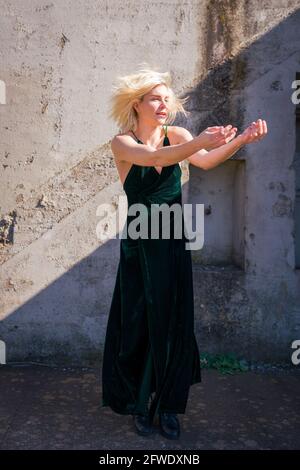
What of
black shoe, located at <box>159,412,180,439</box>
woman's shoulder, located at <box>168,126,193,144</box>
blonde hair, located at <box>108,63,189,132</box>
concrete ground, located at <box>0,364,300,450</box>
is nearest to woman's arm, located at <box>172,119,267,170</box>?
woman's shoulder, located at <box>168,126,193,144</box>

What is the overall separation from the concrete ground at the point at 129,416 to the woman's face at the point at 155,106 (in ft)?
5.77

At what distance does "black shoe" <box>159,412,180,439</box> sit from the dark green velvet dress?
58 millimetres

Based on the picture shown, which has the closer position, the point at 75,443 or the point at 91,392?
the point at 75,443

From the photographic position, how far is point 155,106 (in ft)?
7.73

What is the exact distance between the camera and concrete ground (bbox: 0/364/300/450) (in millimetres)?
2312

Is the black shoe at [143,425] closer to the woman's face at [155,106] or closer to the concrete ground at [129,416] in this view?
the concrete ground at [129,416]

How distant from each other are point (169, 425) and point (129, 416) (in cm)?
35

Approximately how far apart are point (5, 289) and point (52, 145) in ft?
4.14

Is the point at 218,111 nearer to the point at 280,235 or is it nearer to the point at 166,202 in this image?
the point at 280,235

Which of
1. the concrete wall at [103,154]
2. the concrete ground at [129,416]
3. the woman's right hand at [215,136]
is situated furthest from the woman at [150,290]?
the concrete wall at [103,154]

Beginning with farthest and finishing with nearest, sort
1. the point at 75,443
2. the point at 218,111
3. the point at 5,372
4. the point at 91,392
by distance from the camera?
the point at 218,111
the point at 5,372
the point at 91,392
the point at 75,443

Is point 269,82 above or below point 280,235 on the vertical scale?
above

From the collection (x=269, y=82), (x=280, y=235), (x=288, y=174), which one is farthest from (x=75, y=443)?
(x=269, y=82)

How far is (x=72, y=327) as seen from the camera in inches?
140
